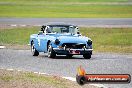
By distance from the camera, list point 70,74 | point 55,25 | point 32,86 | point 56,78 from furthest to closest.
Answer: point 55,25, point 70,74, point 56,78, point 32,86

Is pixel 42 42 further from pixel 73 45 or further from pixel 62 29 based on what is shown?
pixel 73 45

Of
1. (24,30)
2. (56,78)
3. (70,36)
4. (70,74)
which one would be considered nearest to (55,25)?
(70,36)

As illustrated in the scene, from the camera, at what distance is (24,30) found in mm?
42875

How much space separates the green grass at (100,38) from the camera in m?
30.5

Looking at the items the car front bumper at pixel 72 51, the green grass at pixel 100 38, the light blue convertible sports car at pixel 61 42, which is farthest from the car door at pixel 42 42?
the green grass at pixel 100 38

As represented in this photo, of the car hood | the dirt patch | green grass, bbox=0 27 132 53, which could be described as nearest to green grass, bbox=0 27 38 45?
green grass, bbox=0 27 132 53

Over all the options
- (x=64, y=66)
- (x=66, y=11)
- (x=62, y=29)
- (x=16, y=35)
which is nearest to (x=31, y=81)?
(x=64, y=66)

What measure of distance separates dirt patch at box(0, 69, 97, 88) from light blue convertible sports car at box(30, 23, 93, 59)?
7.68 meters

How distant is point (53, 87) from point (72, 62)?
8.65 metres

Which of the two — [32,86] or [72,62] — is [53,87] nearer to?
[32,86]

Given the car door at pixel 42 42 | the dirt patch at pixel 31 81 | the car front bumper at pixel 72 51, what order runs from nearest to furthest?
the dirt patch at pixel 31 81
the car front bumper at pixel 72 51
the car door at pixel 42 42

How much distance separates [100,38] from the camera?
120 feet

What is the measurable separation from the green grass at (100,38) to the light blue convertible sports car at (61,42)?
4343 mm

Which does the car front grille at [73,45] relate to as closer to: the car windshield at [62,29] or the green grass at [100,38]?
the car windshield at [62,29]
